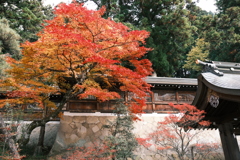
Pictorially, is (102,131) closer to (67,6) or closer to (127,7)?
(67,6)

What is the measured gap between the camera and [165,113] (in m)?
13.1

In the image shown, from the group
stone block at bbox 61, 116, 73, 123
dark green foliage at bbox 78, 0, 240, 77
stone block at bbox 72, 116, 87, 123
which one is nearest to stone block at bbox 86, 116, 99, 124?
stone block at bbox 72, 116, 87, 123

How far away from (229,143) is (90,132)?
824 cm

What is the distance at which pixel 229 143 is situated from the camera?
5008 millimetres

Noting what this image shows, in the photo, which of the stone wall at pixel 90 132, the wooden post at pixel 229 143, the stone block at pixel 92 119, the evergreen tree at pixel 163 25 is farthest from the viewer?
the evergreen tree at pixel 163 25

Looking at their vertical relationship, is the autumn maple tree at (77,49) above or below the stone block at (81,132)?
above

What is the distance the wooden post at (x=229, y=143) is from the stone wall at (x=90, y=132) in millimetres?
5760

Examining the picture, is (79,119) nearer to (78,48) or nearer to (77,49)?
(77,49)

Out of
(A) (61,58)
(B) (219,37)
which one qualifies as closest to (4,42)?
(A) (61,58)

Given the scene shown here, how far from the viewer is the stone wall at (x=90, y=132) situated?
430 inches

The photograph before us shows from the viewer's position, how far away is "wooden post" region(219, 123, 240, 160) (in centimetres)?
487

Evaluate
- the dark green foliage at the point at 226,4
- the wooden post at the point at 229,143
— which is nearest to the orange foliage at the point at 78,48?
the wooden post at the point at 229,143

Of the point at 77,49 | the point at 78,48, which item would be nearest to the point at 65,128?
the point at 77,49

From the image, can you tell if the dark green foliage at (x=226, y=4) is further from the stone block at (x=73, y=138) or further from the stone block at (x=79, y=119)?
the stone block at (x=73, y=138)
